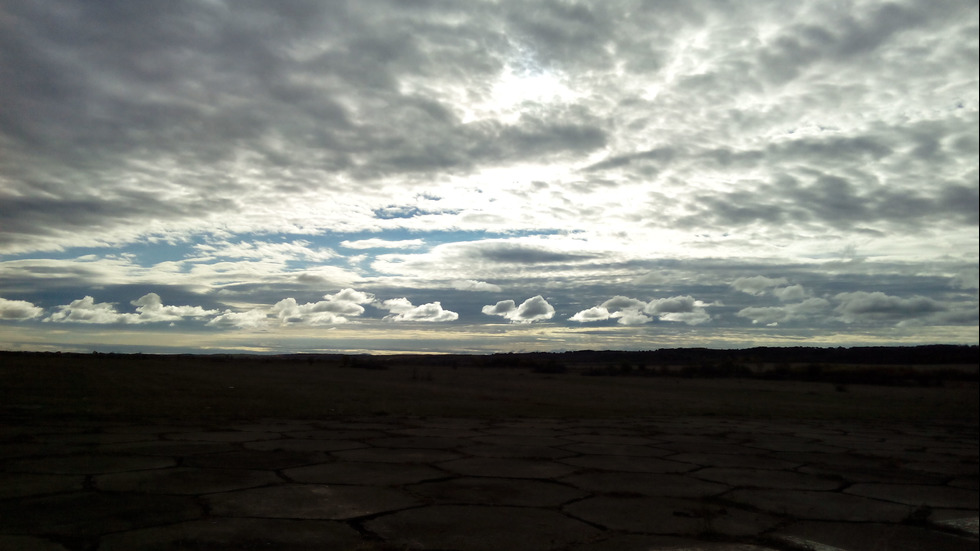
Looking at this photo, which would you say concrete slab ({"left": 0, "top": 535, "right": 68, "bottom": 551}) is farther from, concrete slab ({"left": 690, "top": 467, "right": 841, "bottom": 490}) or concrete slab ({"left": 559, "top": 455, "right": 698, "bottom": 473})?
concrete slab ({"left": 690, "top": 467, "right": 841, "bottom": 490})

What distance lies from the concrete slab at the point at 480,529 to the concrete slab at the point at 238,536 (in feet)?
Result: 0.53

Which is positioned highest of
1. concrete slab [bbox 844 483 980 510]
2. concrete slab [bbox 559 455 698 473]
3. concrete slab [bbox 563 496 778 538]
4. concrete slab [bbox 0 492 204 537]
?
concrete slab [bbox 0 492 204 537]

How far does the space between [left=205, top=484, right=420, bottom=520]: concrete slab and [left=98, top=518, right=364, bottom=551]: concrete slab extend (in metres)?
0.11

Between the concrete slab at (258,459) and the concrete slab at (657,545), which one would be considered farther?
the concrete slab at (258,459)

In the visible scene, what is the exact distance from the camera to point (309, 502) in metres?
2.63

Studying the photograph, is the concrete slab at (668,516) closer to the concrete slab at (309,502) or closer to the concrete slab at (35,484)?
the concrete slab at (309,502)

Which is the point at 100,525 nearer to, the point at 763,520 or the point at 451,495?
the point at 451,495

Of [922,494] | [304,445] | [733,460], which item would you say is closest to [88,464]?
[304,445]

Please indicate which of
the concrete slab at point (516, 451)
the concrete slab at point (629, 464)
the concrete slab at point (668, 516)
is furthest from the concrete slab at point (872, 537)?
the concrete slab at point (516, 451)

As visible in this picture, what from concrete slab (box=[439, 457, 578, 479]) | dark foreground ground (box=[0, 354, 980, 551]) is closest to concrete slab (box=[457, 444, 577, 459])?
dark foreground ground (box=[0, 354, 980, 551])

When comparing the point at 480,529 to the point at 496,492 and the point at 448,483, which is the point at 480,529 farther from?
the point at 448,483

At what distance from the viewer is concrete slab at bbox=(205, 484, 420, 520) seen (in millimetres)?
2438

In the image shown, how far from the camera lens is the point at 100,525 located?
7.11ft

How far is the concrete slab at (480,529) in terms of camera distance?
7.03 ft
